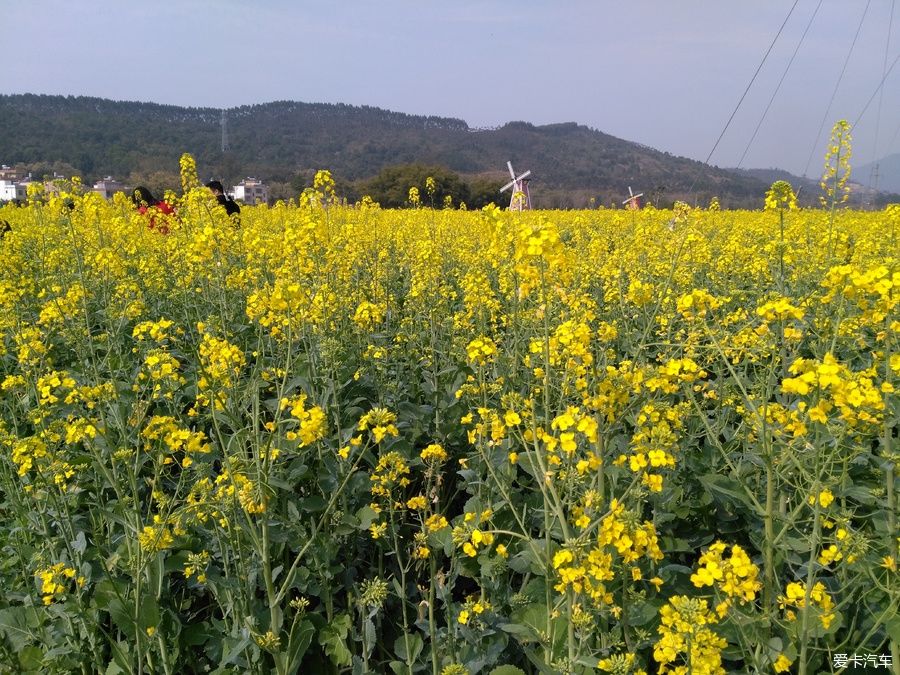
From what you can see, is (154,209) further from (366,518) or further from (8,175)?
(8,175)

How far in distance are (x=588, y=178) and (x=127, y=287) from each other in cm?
6726

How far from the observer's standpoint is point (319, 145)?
247 ft

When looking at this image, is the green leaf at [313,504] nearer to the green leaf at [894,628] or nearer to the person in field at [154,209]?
the green leaf at [894,628]

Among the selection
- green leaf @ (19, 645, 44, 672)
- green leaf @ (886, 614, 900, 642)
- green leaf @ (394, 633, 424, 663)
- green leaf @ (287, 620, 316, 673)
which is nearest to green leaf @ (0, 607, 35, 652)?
green leaf @ (19, 645, 44, 672)

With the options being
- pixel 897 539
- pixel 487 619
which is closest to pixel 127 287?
pixel 487 619

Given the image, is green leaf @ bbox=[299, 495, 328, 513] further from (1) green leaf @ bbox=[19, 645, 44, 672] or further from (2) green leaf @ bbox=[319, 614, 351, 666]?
(1) green leaf @ bbox=[19, 645, 44, 672]

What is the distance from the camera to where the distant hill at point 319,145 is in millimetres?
43438

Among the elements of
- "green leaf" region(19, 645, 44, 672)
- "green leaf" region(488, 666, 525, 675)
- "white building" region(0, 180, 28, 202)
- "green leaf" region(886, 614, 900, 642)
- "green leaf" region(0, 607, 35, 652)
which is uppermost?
"white building" region(0, 180, 28, 202)

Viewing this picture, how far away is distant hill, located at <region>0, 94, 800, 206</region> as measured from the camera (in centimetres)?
4344

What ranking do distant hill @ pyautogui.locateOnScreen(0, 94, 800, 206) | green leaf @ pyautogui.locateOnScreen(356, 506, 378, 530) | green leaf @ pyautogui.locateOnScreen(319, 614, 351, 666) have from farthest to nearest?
distant hill @ pyautogui.locateOnScreen(0, 94, 800, 206) → green leaf @ pyautogui.locateOnScreen(356, 506, 378, 530) → green leaf @ pyautogui.locateOnScreen(319, 614, 351, 666)

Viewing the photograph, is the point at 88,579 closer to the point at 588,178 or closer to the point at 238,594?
the point at 238,594

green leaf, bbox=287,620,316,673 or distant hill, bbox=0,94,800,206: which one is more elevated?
distant hill, bbox=0,94,800,206

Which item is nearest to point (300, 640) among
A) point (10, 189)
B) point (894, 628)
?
point (894, 628)

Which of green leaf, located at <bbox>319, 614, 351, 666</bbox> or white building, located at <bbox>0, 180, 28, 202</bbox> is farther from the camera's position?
white building, located at <bbox>0, 180, 28, 202</bbox>
